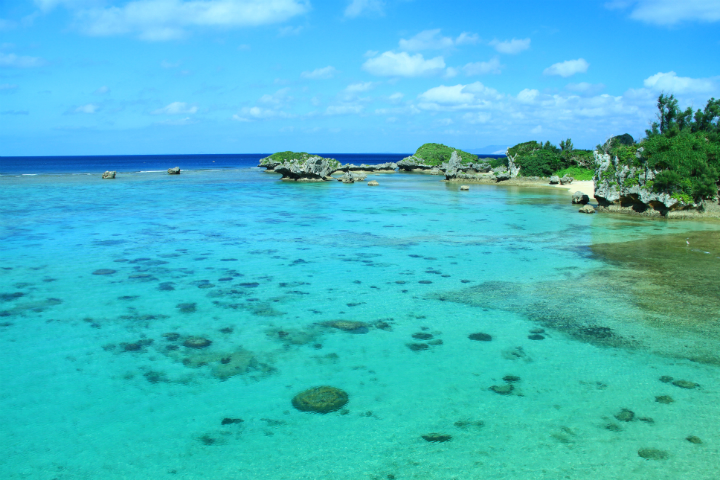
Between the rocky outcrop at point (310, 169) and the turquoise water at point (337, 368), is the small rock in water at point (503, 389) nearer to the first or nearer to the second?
the turquoise water at point (337, 368)

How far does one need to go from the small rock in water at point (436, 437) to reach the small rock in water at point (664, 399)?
11.6ft

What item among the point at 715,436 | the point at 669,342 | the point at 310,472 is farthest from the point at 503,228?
the point at 310,472

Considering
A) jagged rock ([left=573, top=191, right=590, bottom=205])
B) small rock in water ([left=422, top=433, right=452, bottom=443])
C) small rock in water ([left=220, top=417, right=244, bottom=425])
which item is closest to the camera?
small rock in water ([left=422, top=433, right=452, bottom=443])

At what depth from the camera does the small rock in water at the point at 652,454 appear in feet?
20.2

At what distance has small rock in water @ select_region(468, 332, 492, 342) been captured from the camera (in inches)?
394

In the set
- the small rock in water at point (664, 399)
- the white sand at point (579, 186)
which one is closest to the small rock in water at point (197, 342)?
the small rock in water at point (664, 399)

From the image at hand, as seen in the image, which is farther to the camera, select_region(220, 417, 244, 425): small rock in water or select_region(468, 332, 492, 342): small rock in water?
select_region(468, 332, 492, 342): small rock in water

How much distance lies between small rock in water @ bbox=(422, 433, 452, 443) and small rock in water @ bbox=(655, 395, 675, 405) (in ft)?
11.6

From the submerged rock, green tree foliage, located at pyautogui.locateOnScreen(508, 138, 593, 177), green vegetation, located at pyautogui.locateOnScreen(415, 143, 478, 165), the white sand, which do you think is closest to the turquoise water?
the submerged rock

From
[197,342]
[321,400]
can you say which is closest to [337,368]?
[321,400]

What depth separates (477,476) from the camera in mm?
5883

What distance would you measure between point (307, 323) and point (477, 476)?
5.74 meters

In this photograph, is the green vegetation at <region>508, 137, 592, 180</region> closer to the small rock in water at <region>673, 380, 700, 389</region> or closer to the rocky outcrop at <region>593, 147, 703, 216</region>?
the rocky outcrop at <region>593, 147, 703, 216</region>

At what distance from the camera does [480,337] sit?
33.2ft
